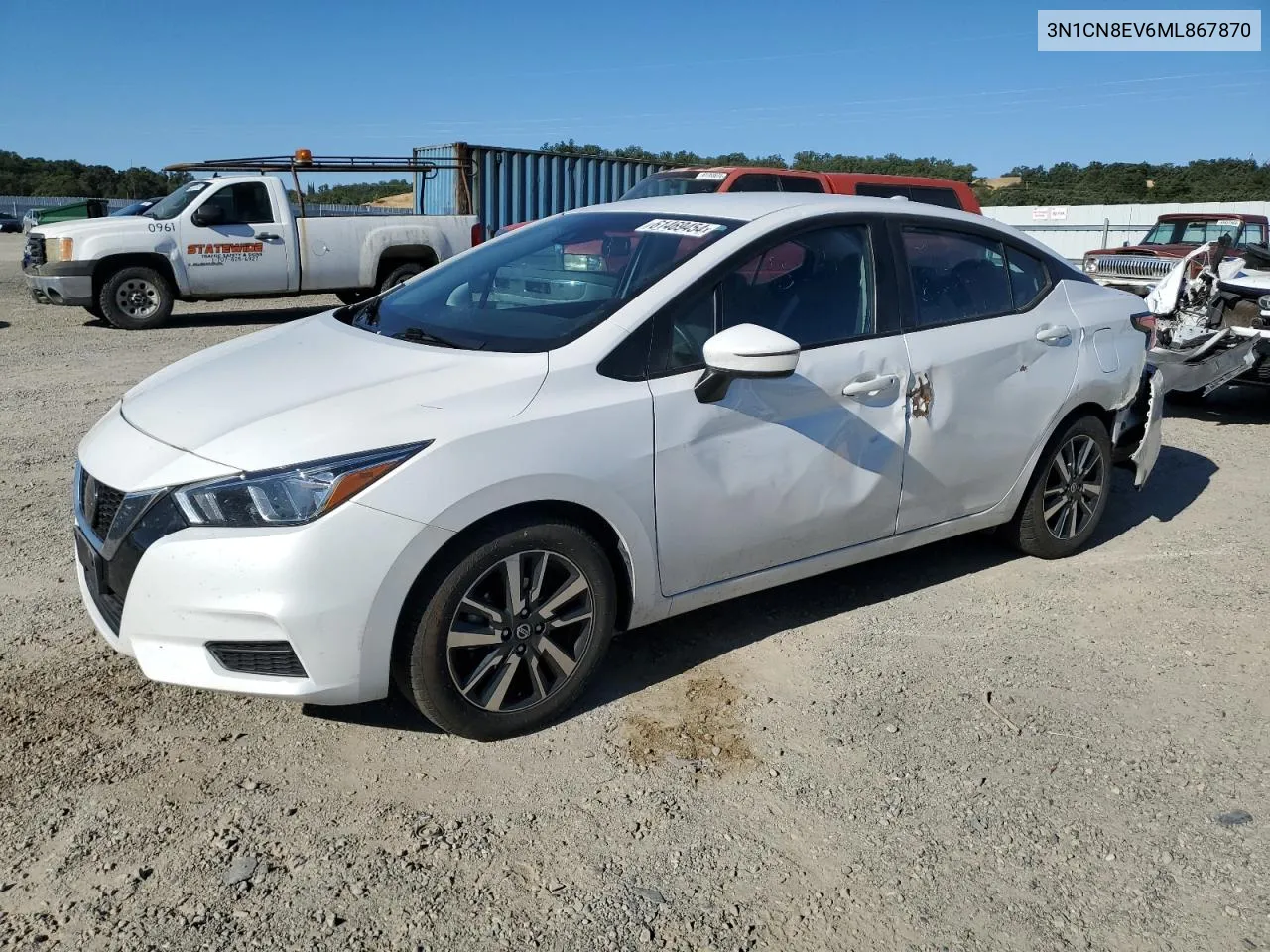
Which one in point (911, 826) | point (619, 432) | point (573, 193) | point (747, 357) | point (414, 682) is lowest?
point (911, 826)

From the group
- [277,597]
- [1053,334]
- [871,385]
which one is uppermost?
[1053,334]

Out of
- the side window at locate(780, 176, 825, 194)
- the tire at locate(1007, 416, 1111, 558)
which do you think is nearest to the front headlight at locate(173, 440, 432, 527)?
the tire at locate(1007, 416, 1111, 558)

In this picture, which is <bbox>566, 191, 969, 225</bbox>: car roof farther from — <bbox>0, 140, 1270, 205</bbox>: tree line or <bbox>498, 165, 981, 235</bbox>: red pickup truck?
<bbox>0, 140, 1270, 205</bbox>: tree line

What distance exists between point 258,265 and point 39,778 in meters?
11.2

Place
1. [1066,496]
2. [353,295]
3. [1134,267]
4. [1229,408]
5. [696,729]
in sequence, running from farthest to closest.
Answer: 1. [353,295]
2. [1134,267]
3. [1229,408]
4. [1066,496]
5. [696,729]

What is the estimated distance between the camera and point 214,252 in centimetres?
1304

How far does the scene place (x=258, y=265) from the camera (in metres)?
13.3

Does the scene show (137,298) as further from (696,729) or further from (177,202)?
(696,729)

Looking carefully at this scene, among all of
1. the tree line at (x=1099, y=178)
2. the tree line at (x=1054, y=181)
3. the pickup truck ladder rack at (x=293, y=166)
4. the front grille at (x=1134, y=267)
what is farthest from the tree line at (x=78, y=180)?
the front grille at (x=1134, y=267)

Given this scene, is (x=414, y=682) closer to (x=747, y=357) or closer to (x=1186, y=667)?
(x=747, y=357)

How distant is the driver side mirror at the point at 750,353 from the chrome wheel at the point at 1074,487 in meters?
2.05

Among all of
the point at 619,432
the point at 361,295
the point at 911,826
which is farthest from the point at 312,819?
the point at 361,295

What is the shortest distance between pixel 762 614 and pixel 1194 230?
47.8 ft

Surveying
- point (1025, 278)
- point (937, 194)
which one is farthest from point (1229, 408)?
point (1025, 278)
